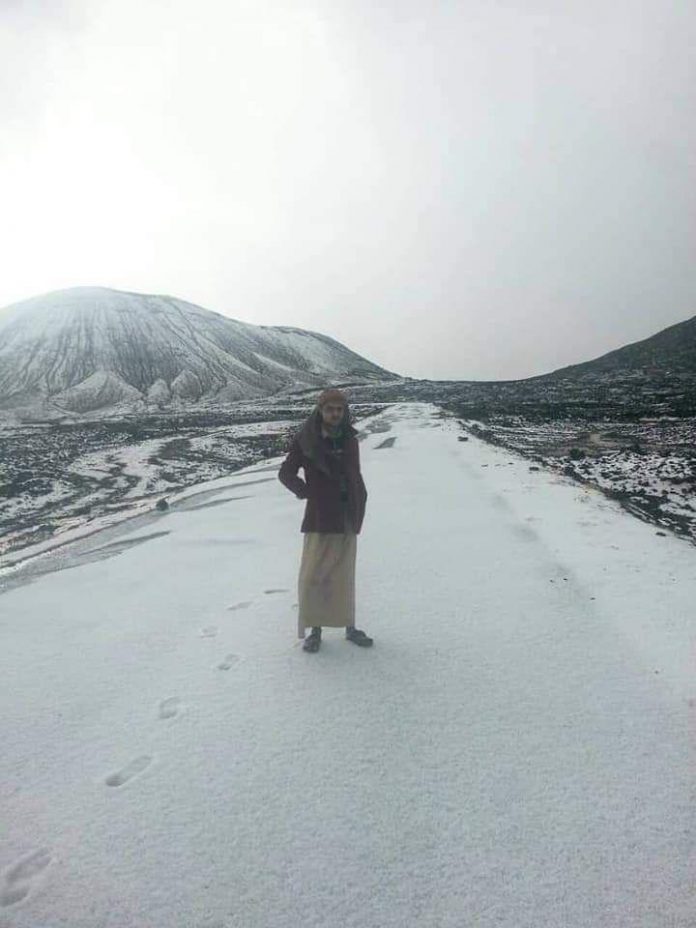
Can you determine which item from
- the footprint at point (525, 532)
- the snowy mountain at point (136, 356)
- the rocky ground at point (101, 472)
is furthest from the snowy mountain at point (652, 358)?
the footprint at point (525, 532)

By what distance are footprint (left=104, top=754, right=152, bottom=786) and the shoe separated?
4.98 feet

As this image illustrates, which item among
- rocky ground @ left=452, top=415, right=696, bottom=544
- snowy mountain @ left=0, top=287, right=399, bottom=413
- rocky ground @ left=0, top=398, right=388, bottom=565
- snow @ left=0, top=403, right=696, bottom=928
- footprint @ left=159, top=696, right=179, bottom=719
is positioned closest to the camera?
snow @ left=0, top=403, right=696, bottom=928

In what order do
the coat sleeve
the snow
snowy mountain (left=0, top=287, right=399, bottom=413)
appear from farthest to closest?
snowy mountain (left=0, top=287, right=399, bottom=413) < the coat sleeve < the snow

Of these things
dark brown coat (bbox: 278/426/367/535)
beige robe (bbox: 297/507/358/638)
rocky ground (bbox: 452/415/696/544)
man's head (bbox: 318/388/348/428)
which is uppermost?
man's head (bbox: 318/388/348/428)

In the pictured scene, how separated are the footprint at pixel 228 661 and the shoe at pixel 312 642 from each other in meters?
0.54

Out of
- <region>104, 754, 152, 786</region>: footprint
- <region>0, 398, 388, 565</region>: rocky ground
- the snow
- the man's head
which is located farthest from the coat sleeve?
<region>0, 398, 388, 565</region>: rocky ground

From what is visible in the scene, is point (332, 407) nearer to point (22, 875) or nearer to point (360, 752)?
point (360, 752)

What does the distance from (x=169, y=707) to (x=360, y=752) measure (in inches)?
53.0

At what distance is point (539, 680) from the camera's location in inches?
153

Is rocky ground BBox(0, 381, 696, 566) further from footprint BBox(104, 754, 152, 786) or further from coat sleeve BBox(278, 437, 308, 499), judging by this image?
footprint BBox(104, 754, 152, 786)

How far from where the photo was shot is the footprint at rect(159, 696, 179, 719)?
3552 mm

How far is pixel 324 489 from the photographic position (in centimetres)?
439

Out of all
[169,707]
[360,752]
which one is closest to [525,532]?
[360,752]

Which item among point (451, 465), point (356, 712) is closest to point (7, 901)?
point (356, 712)
